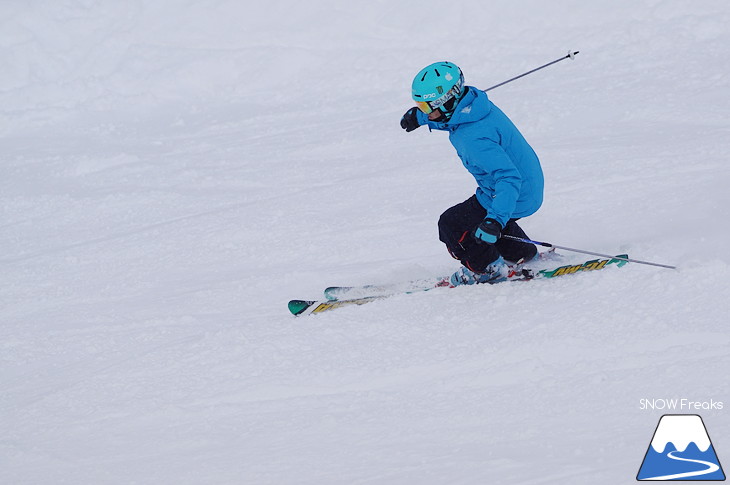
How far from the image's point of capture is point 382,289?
5590mm

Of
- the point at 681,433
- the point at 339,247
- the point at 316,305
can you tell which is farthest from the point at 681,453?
the point at 339,247

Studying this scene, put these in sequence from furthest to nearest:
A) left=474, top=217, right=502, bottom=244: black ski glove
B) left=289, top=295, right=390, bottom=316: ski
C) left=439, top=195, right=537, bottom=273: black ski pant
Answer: left=289, top=295, right=390, bottom=316: ski
left=439, top=195, right=537, bottom=273: black ski pant
left=474, top=217, right=502, bottom=244: black ski glove

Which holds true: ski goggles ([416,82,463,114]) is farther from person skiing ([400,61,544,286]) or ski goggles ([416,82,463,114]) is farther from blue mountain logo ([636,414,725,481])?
blue mountain logo ([636,414,725,481])

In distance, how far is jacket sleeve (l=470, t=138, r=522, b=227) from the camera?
191 inches

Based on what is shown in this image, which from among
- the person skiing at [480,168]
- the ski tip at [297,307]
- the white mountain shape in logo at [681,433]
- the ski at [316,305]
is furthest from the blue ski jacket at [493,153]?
the white mountain shape in logo at [681,433]

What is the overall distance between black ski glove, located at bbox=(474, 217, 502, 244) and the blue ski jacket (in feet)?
0.19

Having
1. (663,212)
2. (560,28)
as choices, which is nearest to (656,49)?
(560,28)

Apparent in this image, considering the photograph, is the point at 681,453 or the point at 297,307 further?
the point at 297,307

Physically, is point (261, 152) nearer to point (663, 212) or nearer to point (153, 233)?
point (153, 233)

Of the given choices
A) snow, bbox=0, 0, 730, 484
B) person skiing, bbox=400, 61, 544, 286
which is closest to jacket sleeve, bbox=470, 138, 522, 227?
person skiing, bbox=400, 61, 544, 286

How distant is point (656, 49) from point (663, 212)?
418 centimetres

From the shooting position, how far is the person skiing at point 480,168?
16.0 ft

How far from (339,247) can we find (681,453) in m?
3.56

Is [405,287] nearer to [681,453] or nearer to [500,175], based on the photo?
[500,175]
